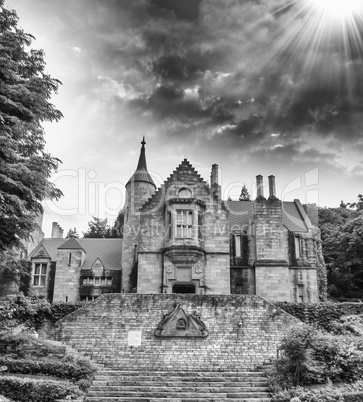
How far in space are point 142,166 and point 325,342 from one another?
2464 cm

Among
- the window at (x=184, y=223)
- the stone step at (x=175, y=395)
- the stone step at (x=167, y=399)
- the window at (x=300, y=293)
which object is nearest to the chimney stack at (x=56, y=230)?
the window at (x=184, y=223)

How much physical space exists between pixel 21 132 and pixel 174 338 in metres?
13.0

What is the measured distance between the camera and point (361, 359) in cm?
1967

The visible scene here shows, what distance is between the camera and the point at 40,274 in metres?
38.7

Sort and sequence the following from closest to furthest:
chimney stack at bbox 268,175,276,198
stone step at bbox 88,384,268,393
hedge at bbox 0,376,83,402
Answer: hedge at bbox 0,376,83,402
stone step at bbox 88,384,268,393
chimney stack at bbox 268,175,276,198

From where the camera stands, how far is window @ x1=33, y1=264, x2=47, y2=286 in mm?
38500

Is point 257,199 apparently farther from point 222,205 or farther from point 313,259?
point 313,259

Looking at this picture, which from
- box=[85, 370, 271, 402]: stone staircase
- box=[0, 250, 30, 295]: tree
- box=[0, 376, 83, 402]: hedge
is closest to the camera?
box=[0, 376, 83, 402]: hedge

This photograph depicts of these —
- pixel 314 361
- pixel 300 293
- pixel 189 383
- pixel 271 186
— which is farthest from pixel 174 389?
pixel 271 186

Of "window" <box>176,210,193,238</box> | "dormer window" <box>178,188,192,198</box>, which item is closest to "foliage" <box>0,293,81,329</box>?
"window" <box>176,210,193,238</box>

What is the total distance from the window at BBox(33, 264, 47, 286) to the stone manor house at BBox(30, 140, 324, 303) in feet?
0.29

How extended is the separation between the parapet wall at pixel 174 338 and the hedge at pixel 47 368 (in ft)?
Result: 7.67

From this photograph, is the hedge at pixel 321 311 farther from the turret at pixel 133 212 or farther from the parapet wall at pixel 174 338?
the turret at pixel 133 212

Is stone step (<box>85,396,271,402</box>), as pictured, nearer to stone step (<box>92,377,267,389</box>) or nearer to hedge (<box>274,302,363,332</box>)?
stone step (<box>92,377,267,389</box>)
